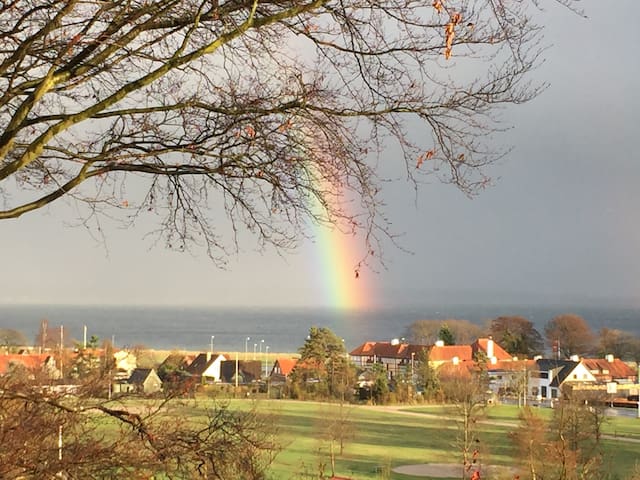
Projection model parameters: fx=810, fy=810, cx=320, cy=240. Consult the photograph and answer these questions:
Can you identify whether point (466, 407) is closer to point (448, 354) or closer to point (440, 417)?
point (440, 417)

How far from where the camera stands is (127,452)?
2.54 meters

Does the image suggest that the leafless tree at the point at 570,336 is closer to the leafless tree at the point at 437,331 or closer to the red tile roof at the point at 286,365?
the leafless tree at the point at 437,331

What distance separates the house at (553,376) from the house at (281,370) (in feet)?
43.9

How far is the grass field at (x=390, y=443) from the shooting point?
20.9 meters

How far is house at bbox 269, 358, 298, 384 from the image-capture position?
1745 inches

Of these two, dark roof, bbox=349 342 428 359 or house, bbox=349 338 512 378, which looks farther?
dark roof, bbox=349 342 428 359

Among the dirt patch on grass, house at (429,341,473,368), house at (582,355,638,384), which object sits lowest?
A: the dirt patch on grass

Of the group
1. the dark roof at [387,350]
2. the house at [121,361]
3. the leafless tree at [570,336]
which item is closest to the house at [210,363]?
the dark roof at [387,350]

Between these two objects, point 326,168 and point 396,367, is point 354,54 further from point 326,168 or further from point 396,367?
point 396,367

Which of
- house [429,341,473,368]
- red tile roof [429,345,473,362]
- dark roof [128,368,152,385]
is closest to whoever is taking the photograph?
dark roof [128,368,152,385]

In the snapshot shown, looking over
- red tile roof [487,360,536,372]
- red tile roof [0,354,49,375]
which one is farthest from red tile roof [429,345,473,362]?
red tile roof [0,354,49,375]

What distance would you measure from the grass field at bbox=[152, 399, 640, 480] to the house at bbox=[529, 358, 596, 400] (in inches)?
321

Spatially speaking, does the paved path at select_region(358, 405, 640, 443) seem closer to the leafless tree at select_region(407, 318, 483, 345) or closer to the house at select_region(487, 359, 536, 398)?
the house at select_region(487, 359, 536, 398)

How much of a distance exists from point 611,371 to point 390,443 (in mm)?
26704
